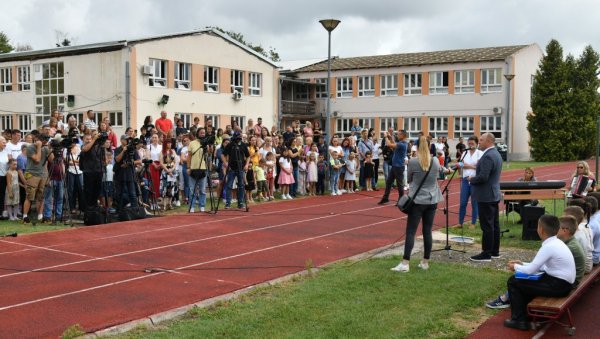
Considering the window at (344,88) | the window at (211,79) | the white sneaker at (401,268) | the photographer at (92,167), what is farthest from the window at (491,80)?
the white sneaker at (401,268)

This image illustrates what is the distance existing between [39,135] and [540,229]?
11.5m

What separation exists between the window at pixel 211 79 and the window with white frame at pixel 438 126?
19.3 metres

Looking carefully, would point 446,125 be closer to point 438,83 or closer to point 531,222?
point 438,83

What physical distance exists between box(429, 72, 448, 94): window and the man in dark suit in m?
41.9

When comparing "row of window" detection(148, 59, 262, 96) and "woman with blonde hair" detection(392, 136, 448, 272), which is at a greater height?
"row of window" detection(148, 59, 262, 96)

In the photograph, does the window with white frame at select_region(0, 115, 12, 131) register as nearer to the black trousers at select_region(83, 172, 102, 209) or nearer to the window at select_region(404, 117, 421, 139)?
the black trousers at select_region(83, 172, 102, 209)

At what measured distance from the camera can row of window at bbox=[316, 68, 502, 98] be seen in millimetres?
48781

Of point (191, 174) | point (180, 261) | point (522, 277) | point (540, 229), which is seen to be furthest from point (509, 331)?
point (191, 174)

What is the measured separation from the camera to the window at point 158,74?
3562cm

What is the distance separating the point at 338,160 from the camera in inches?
829

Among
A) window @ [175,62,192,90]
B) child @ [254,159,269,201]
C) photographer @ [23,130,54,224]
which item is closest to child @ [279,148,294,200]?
child @ [254,159,269,201]

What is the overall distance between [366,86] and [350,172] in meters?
33.8

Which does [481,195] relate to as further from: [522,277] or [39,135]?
[39,135]

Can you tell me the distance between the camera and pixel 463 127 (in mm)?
50250
